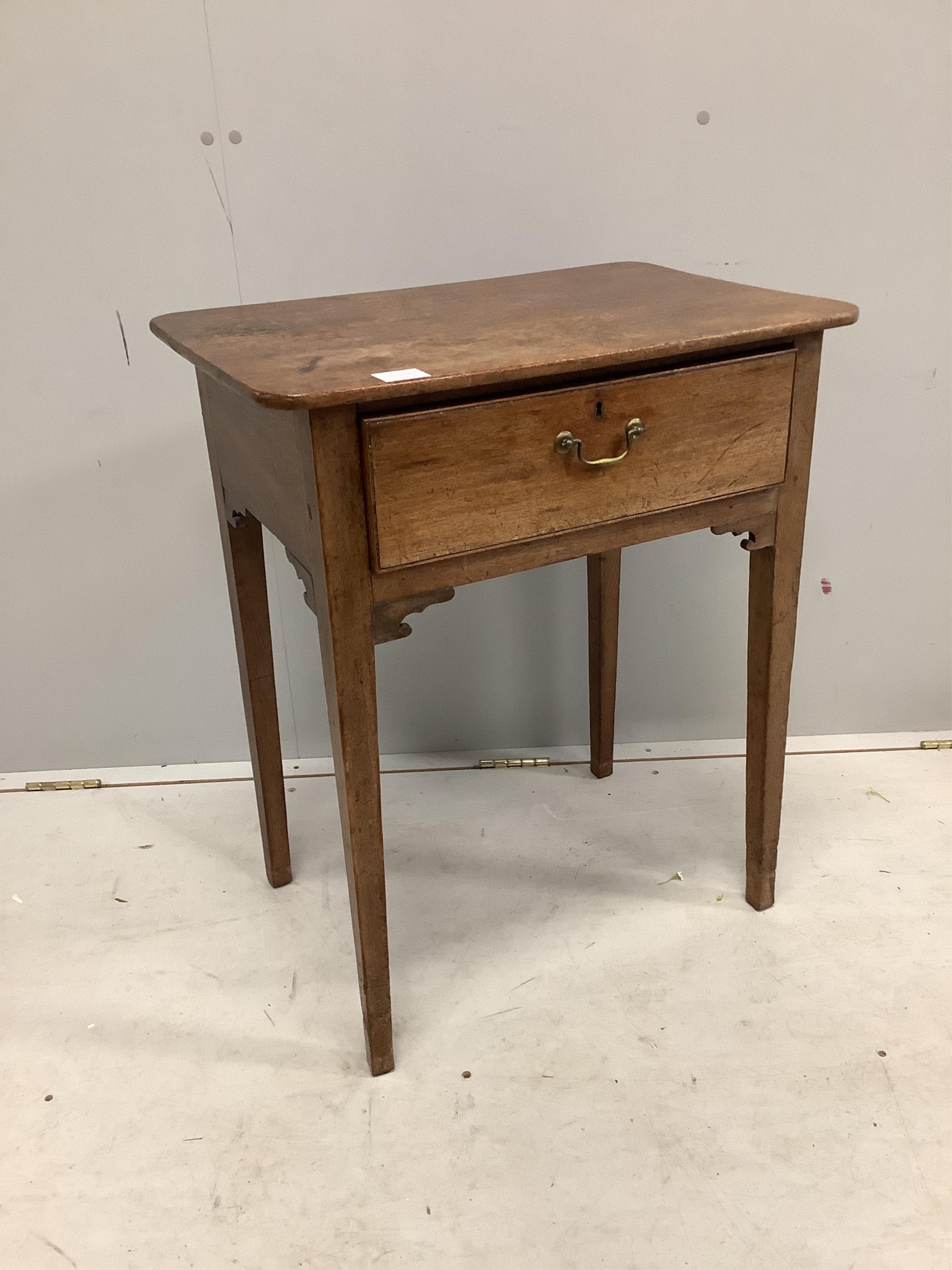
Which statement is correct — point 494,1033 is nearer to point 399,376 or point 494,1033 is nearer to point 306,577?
point 306,577

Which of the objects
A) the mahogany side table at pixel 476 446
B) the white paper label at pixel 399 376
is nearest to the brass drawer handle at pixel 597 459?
the mahogany side table at pixel 476 446

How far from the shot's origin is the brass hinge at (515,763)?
2127 mm

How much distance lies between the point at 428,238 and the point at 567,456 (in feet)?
2.46

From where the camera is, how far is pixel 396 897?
70.3 inches

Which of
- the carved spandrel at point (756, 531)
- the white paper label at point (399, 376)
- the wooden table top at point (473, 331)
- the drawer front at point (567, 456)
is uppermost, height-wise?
the white paper label at point (399, 376)

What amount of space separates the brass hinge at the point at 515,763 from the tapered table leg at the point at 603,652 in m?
0.10

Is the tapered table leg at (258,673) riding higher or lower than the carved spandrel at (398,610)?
lower

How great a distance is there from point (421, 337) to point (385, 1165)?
984 millimetres

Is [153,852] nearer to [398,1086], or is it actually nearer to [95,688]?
[95,688]

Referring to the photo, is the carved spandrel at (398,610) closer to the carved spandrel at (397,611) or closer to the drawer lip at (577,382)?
the carved spandrel at (397,611)

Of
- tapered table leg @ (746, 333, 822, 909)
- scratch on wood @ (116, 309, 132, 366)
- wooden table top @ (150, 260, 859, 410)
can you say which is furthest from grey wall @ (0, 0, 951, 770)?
tapered table leg @ (746, 333, 822, 909)

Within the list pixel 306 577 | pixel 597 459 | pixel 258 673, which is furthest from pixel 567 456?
pixel 258 673

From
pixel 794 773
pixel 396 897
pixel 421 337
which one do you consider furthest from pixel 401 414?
pixel 794 773

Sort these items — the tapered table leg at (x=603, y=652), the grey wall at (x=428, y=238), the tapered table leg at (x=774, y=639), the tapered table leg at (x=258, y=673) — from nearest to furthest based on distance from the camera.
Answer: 1. the tapered table leg at (x=774, y=639)
2. the tapered table leg at (x=258, y=673)
3. the grey wall at (x=428, y=238)
4. the tapered table leg at (x=603, y=652)
